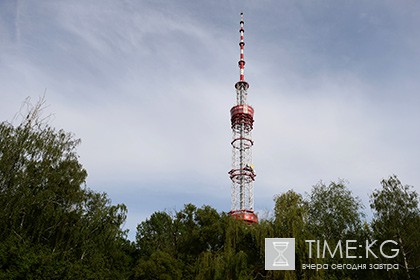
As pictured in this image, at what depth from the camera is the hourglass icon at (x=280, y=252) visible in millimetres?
14422

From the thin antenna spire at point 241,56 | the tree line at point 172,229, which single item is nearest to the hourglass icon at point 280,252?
the tree line at point 172,229

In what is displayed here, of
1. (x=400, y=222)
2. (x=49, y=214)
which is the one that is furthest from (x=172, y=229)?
(x=400, y=222)

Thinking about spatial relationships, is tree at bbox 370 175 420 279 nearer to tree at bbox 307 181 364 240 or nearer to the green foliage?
tree at bbox 307 181 364 240

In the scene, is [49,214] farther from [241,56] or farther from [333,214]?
[241,56]

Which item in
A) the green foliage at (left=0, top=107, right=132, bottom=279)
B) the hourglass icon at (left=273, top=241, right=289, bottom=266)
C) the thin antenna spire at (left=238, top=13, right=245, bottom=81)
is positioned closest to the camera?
the hourglass icon at (left=273, top=241, right=289, bottom=266)

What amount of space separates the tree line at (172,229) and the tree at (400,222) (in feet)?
0.18

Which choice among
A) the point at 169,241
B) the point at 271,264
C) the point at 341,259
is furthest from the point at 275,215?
the point at 169,241

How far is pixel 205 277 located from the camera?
1500cm

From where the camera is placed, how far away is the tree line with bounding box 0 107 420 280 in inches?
624

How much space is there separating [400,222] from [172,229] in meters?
18.2

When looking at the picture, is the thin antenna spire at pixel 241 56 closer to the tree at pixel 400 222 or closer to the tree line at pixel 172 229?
the tree line at pixel 172 229

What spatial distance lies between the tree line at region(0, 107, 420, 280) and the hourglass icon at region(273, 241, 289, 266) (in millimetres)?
448

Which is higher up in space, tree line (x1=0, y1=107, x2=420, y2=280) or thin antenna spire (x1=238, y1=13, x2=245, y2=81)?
thin antenna spire (x1=238, y1=13, x2=245, y2=81)

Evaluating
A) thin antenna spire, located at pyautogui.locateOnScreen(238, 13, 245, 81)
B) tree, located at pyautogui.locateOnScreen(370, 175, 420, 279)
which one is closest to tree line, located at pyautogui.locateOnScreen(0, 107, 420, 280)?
tree, located at pyautogui.locateOnScreen(370, 175, 420, 279)
